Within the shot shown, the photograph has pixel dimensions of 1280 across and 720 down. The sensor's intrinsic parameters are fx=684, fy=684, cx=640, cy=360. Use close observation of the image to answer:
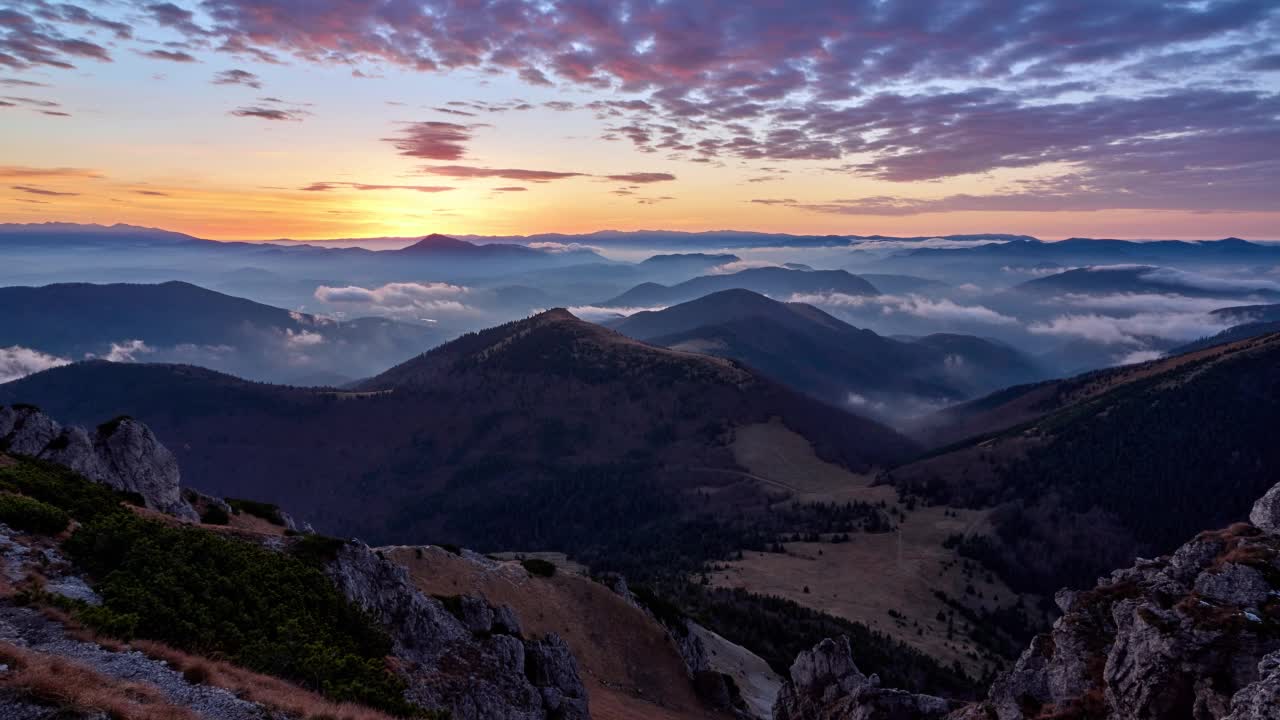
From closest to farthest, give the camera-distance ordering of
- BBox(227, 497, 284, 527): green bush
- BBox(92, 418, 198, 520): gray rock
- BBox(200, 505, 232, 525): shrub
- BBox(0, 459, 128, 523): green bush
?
BBox(0, 459, 128, 523): green bush, BBox(200, 505, 232, 525): shrub, BBox(92, 418, 198, 520): gray rock, BBox(227, 497, 284, 527): green bush

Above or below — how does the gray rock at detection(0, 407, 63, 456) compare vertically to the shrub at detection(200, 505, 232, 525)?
above

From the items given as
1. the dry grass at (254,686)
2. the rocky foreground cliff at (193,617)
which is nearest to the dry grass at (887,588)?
the rocky foreground cliff at (193,617)

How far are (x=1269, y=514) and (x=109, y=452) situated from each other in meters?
89.5

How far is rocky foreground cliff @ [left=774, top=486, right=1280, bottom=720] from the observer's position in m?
28.1

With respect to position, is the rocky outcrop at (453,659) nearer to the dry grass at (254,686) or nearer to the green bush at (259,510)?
the dry grass at (254,686)

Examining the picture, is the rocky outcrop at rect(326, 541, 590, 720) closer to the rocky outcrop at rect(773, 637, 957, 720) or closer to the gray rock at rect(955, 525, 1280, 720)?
the rocky outcrop at rect(773, 637, 957, 720)

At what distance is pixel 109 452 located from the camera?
208 feet

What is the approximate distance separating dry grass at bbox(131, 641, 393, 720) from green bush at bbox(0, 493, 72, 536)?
11570 mm

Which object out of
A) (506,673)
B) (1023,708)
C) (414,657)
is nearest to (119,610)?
(414,657)

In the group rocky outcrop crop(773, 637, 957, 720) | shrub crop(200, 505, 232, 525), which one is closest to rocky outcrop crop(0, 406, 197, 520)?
shrub crop(200, 505, 232, 525)

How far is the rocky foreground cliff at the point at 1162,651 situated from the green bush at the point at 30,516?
4547 centimetres

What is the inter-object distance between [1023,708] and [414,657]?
3459cm

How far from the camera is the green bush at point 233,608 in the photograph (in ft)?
90.1

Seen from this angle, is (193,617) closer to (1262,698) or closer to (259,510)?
(1262,698)
